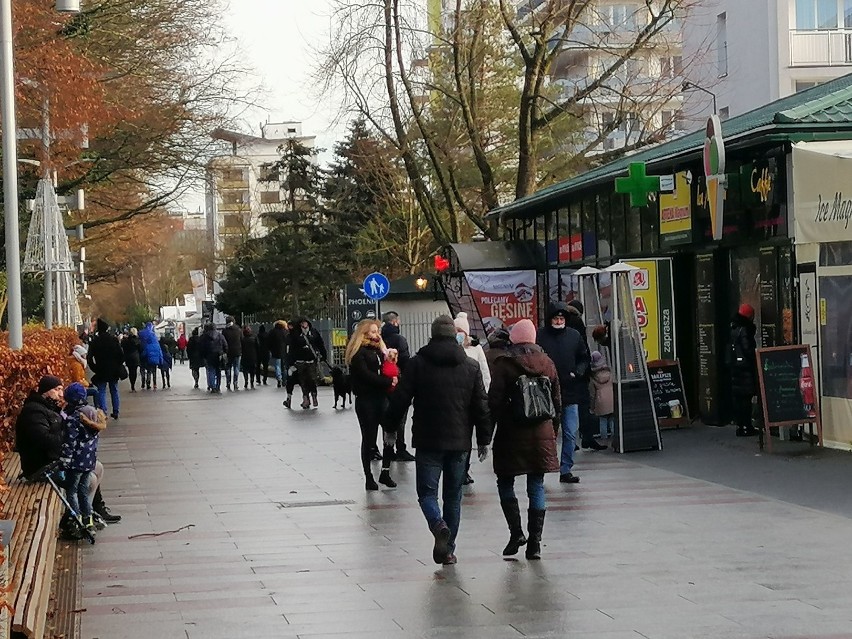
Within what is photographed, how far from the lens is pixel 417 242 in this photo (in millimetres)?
54969

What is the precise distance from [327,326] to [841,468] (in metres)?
32.0

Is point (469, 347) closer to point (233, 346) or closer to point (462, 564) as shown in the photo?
point (462, 564)

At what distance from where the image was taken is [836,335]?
664 inches

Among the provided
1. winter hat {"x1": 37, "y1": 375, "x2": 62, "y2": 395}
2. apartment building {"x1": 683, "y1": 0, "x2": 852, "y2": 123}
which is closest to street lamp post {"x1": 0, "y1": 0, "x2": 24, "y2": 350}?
winter hat {"x1": 37, "y1": 375, "x2": 62, "y2": 395}

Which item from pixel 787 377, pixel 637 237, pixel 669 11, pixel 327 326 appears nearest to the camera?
pixel 787 377

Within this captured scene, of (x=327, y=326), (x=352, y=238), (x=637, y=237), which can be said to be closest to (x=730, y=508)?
(x=637, y=237)

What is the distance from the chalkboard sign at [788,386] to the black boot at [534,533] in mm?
6994

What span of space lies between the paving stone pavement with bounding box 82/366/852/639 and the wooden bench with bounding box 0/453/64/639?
456 millimetres

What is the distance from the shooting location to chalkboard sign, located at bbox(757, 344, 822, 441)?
54.8 ft

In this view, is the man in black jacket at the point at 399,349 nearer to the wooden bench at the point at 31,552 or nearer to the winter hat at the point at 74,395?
the wooden bench at the point at 31,552

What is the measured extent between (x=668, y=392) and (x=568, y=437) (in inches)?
211

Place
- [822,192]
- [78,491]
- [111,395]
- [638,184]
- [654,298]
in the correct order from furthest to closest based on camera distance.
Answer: [111,395] < [654,298] < [638,184] < [822,192] < [78,491]

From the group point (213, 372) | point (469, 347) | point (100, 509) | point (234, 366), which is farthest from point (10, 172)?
point (234, 366)

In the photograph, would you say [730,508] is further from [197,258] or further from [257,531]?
[197,258]
